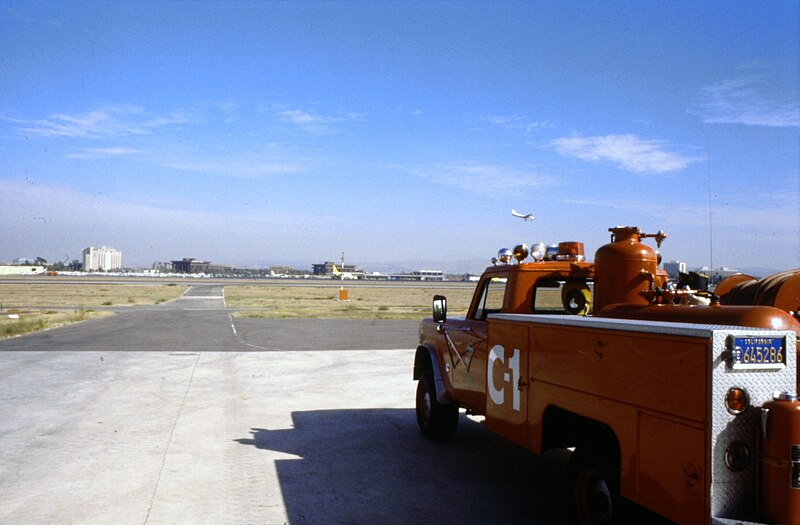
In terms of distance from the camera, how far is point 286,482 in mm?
6508

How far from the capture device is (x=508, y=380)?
559 cm

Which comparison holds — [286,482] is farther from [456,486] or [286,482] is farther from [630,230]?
[630,230]

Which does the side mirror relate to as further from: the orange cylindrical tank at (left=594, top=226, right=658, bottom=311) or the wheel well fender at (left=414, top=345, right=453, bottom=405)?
the orange cylindrical tank at (left=594, top=226, right=658, bottom=311)

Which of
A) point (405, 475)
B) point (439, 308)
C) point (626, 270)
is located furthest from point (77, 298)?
point (626, 270)

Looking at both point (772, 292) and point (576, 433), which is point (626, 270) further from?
point (576, 433)

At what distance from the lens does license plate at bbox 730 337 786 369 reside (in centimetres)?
326

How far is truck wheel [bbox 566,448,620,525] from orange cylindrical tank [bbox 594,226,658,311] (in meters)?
1.35

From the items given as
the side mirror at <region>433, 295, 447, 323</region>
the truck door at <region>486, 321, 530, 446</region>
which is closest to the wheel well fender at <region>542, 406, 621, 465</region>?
the truck door at <region>486, 321, 530, 446</region>

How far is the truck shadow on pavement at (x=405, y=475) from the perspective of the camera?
18.7 feet

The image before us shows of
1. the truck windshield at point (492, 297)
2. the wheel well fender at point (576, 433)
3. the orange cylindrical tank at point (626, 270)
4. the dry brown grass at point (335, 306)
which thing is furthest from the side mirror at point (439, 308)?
the dry brown grass at point (335, 306)

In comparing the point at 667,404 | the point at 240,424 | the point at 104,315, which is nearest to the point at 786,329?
the point at 667,404

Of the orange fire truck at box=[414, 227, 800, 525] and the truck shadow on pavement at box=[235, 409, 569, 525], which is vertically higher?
the orange fire truck at box=[414, 227, 800, 525]

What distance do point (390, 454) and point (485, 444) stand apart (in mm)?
1311

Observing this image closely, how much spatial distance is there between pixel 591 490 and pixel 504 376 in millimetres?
1314
